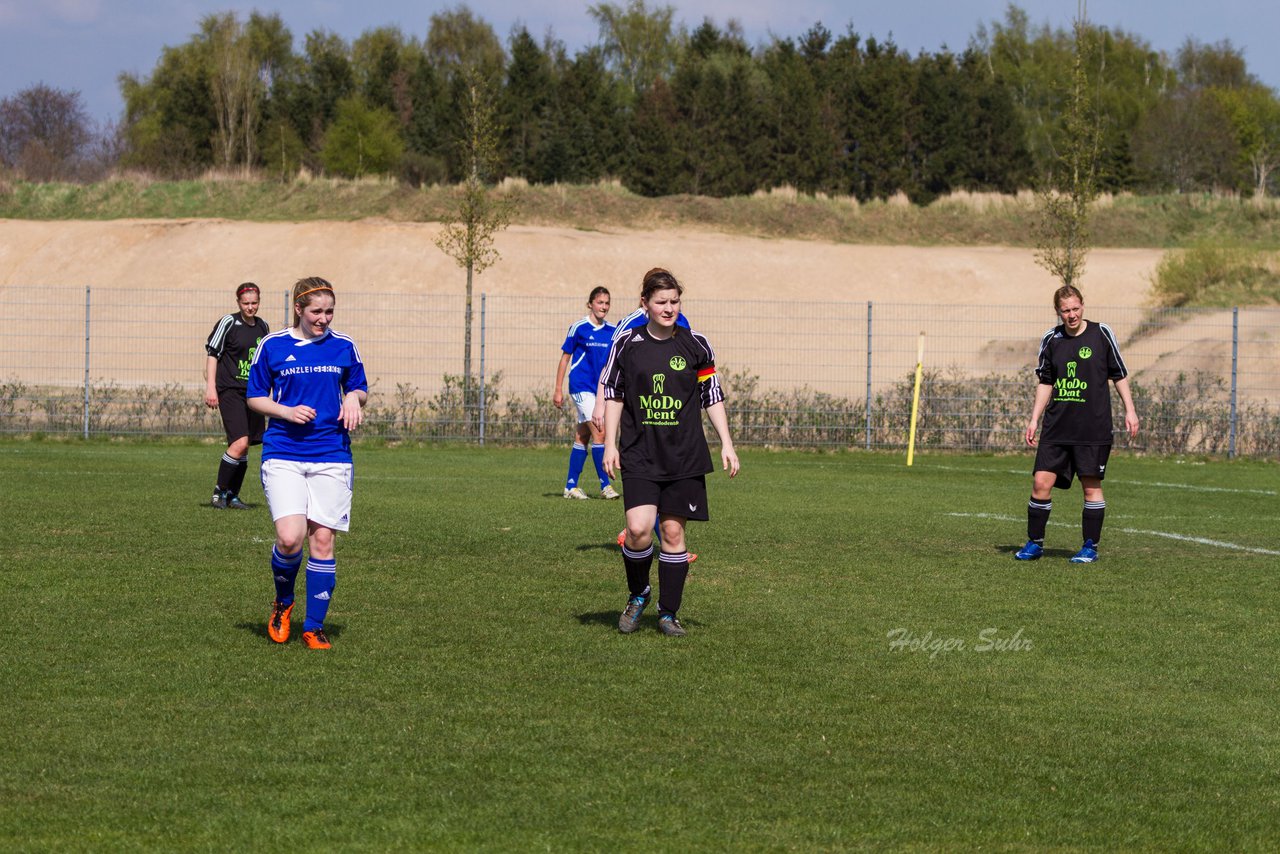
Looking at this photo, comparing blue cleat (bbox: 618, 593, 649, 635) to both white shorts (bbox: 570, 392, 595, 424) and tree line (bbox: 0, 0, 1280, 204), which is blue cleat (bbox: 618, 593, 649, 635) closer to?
white shorts (bbox: 570, 392, 595, 424)

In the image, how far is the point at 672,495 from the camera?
7379 millimetres

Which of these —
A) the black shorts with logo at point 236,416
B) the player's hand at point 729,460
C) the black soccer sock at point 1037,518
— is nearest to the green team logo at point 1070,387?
the black soccer sock at point 1037,518

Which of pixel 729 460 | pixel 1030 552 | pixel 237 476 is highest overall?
pixel 729 460

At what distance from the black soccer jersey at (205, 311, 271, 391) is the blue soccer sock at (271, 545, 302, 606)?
6017 millimetres

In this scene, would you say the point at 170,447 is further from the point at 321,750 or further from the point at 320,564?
the point at 321,750

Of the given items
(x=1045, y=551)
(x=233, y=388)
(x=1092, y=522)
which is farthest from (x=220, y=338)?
(x=1092, y=522)

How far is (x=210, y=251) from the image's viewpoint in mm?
48625

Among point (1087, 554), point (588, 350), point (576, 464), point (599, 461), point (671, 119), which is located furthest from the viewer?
point (671, 119)

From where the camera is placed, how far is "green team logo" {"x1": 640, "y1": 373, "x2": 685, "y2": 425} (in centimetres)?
738

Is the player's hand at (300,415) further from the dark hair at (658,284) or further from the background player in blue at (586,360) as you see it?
the background player in blue at (586,360)

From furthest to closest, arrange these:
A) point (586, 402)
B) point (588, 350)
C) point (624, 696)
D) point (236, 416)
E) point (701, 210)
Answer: point (701, 210)
point (586, 402)
point (588, 350)
point (236, 416)
point (624, 696)

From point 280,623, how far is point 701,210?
4715 centimetres

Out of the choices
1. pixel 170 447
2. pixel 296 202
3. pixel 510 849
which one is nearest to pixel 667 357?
pixel 510 849

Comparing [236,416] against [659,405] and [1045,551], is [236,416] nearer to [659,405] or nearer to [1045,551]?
[659,405]
